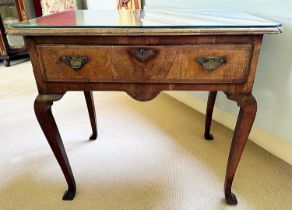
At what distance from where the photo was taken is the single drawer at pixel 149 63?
655 millimetres

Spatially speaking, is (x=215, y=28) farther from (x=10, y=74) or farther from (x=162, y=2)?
(x=10, y=74)

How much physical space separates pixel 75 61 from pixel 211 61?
38cm

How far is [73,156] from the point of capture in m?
1.23

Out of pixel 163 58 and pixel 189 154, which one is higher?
pixel 163 58

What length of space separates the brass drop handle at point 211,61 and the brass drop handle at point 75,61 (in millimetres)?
329

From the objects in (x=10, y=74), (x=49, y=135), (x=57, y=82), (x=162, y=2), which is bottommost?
(x=10, y=74)

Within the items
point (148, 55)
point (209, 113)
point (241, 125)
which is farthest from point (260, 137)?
point (148, 55)

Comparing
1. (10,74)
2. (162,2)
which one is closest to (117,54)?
(162,2)

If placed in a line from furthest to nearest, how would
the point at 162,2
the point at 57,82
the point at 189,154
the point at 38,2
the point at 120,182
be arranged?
the point at 38,2 < the point at 162,2 < the point at 189,154 < the point at 120,182 < the point at 57,82

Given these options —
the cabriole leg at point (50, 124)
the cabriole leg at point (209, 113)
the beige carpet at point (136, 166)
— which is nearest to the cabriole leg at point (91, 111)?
the beige carpet at point (136, 166)

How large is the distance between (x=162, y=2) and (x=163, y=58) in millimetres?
1022

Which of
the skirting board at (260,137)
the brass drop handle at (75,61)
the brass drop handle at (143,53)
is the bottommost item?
the skirting board at (260,137)

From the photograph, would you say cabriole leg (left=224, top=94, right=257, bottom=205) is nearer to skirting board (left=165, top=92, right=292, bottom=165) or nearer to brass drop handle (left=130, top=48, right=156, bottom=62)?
brass drop handle (left=130, top=48, right=156, bottom=62)

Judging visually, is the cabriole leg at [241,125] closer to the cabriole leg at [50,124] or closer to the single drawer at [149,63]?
the single drawer at [149,63]
